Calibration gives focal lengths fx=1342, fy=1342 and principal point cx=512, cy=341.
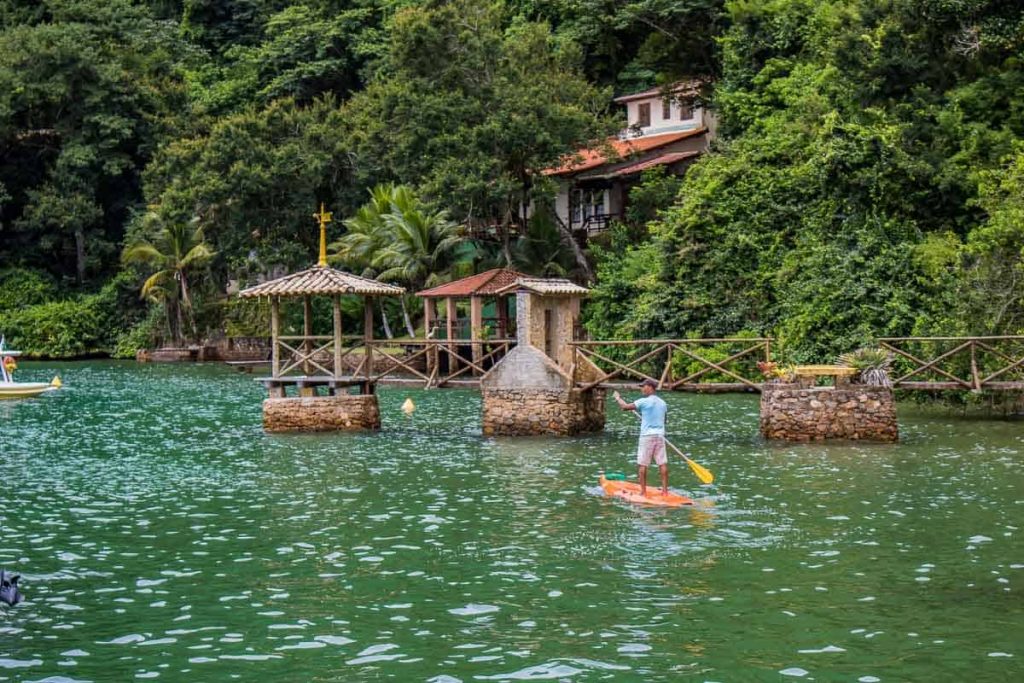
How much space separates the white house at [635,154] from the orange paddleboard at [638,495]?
33241 millimetres

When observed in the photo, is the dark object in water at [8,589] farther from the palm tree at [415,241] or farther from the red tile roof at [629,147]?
the red tile roof at [629,147]

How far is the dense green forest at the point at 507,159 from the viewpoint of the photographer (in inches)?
1474

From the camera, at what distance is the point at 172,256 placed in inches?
2603

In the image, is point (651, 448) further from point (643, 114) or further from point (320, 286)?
point (643, 114)

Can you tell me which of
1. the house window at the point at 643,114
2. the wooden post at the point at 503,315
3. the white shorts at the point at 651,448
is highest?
the house window at the point at 643,114

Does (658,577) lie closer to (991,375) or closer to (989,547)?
(989,547)

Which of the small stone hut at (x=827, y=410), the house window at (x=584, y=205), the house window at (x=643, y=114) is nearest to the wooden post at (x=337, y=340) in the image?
the small stone hut at (x=827, y=410)

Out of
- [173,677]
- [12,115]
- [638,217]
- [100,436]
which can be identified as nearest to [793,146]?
[638,217]

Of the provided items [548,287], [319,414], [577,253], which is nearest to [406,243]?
[577,253]

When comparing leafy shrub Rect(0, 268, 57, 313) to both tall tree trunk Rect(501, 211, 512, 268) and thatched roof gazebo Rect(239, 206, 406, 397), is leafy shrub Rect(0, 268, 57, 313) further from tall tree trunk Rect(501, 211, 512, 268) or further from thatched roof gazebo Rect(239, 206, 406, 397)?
thatched roof gazebo Rect(239, 206, 406, 397)

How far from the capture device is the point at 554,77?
1972 inches

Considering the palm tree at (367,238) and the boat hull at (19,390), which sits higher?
the palm tree at (367,238)

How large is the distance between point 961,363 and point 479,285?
56.8 ft

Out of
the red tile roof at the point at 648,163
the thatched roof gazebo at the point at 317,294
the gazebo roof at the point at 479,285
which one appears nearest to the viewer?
the thatched roof gazebo at the point at 317,294
